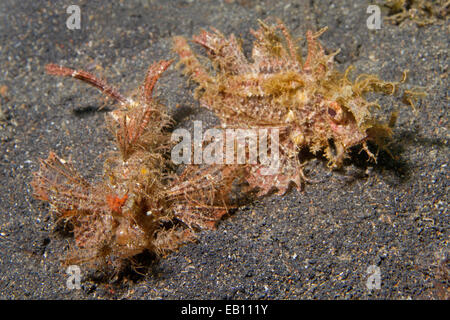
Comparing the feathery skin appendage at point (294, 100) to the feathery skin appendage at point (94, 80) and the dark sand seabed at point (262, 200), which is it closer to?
the dark sand seabed at point (262, 200)

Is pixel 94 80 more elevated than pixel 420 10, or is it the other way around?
pixel 420 10

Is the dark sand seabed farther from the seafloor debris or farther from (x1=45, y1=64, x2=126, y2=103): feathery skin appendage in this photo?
(x1=45, y1=64, x2=126, y2=103): feathery skin appendage

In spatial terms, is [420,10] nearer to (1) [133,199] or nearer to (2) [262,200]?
(2) [262,200]

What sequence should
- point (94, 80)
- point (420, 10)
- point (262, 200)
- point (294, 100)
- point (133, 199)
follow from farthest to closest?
point (420, 10) < point (94, 80) < point (262, 200) < point (294, 100) < point (133, 199)

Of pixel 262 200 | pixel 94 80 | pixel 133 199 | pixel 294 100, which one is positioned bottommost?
pixel 262 200

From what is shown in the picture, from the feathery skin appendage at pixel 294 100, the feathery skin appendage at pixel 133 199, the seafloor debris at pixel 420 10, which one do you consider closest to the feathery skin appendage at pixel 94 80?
the feathery skin appendage at pixel 133 199

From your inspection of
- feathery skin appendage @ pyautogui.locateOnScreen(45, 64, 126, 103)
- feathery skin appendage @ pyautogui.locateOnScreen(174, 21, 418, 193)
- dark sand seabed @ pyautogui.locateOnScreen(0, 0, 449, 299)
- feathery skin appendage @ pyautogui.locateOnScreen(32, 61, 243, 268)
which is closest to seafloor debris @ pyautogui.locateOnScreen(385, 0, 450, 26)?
dark sand seabed @ pyautogui.locateOnScreen(0, 0, 449, 299)

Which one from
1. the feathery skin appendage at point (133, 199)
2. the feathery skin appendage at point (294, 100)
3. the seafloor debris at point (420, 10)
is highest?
the seafloor debris at point (420, 10)

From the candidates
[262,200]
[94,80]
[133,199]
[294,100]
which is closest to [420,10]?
[294,100]
